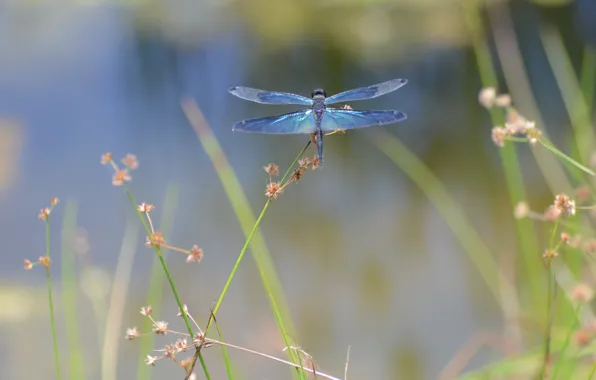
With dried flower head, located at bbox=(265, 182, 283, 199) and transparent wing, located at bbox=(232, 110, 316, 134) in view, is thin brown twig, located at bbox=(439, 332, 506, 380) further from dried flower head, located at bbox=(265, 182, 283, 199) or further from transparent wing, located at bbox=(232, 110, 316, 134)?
dried flower head, located at bbox=(265, 182, 283, 199)

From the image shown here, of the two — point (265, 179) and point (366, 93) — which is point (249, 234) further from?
point (366, 93)

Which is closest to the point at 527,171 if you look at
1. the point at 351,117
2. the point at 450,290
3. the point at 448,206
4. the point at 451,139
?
the point at 451,139

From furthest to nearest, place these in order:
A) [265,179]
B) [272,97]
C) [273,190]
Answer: [272,97], [265,179], [273,190]

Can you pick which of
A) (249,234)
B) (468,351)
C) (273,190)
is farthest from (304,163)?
(468,351)

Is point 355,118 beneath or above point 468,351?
above

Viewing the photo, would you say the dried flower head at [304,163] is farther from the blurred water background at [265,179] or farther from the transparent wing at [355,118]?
the blurred water background at [265,179]

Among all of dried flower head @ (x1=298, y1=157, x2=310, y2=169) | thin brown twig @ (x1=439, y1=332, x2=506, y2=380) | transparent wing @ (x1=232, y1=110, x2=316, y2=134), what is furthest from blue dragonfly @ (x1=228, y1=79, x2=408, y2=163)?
thin brown twig @ (x1=439, y1=332, x2=506, y2=380)

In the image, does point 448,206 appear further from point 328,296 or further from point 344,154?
point 344,154
